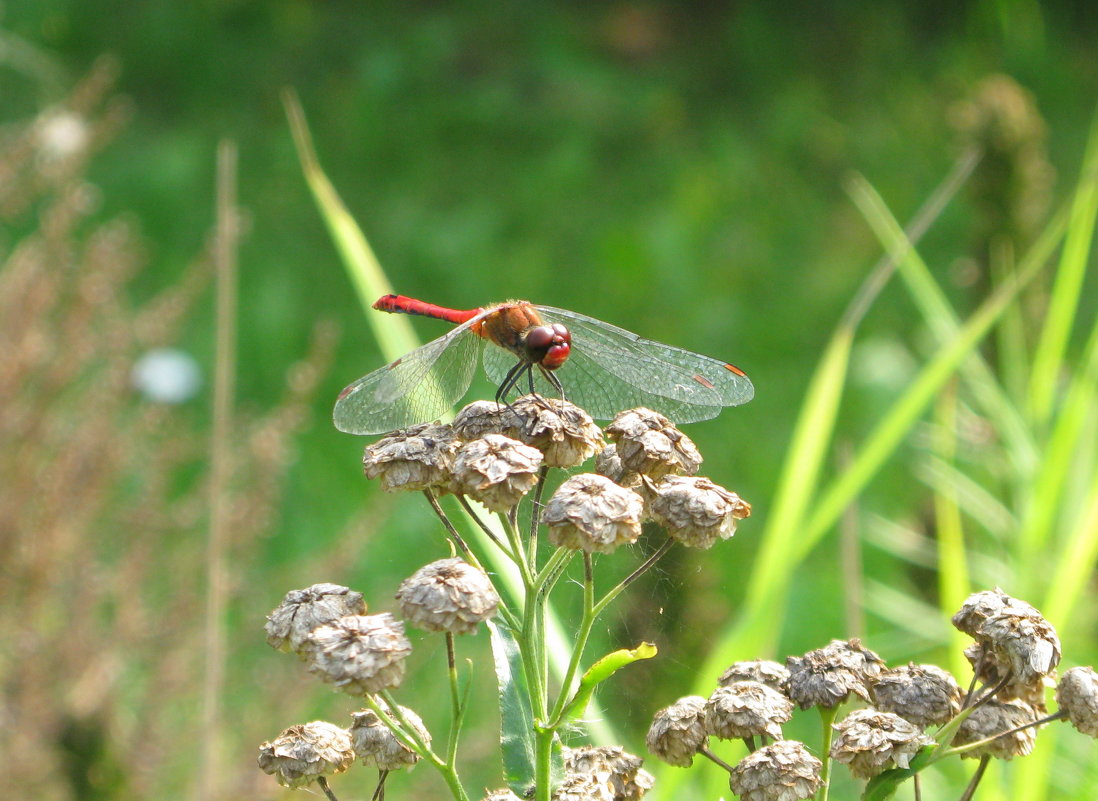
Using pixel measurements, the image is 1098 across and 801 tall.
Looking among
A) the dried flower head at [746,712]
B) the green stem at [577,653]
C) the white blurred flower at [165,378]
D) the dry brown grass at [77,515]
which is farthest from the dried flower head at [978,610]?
the white blurred flower at [165,378]

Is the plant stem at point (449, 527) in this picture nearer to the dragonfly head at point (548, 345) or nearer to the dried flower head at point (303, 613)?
the dried flower head at point (303, 613)

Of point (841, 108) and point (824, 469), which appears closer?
point (824, 469)

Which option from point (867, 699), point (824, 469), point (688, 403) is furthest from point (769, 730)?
point (824, 469)

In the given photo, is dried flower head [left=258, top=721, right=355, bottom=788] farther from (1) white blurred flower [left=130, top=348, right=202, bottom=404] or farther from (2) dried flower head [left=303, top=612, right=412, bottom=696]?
(1) white blurred flower [left=130, top=348, right=202, bottom=404]

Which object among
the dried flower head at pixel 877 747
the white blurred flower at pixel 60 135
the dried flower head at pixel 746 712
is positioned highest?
the white blurred flower at pixel 60 135

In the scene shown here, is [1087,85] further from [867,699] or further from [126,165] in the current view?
[867,699]

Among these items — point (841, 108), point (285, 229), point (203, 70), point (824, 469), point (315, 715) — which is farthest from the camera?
point (203, 70)
